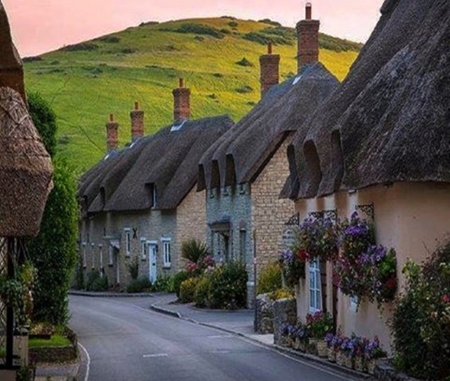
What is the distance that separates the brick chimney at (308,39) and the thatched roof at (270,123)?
0.77 metres

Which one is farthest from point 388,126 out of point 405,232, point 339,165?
point 339,165

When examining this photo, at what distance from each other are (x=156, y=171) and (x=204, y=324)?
23.1 m

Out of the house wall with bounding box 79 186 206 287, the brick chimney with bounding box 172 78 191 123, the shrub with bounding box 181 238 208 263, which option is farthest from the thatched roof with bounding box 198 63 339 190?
the brick chimney with bounding box 172 78 191 123

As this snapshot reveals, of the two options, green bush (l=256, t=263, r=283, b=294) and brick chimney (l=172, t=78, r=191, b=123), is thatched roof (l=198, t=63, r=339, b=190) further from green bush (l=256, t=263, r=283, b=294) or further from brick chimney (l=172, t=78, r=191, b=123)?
brick chimney (l=172, t=78, r=191, b=123)

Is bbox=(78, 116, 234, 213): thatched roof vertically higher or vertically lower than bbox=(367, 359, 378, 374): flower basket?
higher

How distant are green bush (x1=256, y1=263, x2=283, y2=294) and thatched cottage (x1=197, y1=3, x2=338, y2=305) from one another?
125cm

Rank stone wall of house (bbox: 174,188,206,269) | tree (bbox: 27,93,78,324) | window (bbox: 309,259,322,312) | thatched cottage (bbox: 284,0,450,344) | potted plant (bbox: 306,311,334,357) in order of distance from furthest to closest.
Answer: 1. stone wall of house (bbox: 174,188,206,269)
2. tree (bbox: 27,93,78,324)
3. window (bbox: 309,259,322,312)
4. potted plant (bbox: 306,311,334,357)
5. thatched cottage (bbox: 284,0,450,344)

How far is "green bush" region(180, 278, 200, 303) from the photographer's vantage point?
Result: 47688 mm

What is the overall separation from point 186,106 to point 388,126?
1728 inches

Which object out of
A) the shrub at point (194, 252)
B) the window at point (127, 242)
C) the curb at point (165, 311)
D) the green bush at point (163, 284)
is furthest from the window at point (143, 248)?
the curb at point (165, 311)

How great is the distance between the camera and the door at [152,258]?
5913 centimetres

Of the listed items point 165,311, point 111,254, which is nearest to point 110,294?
point 111,254

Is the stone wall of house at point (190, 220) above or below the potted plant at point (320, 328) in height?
above

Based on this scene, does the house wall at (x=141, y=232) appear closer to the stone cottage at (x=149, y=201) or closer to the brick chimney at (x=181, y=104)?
the stone cottage at (x=149, y=201)
